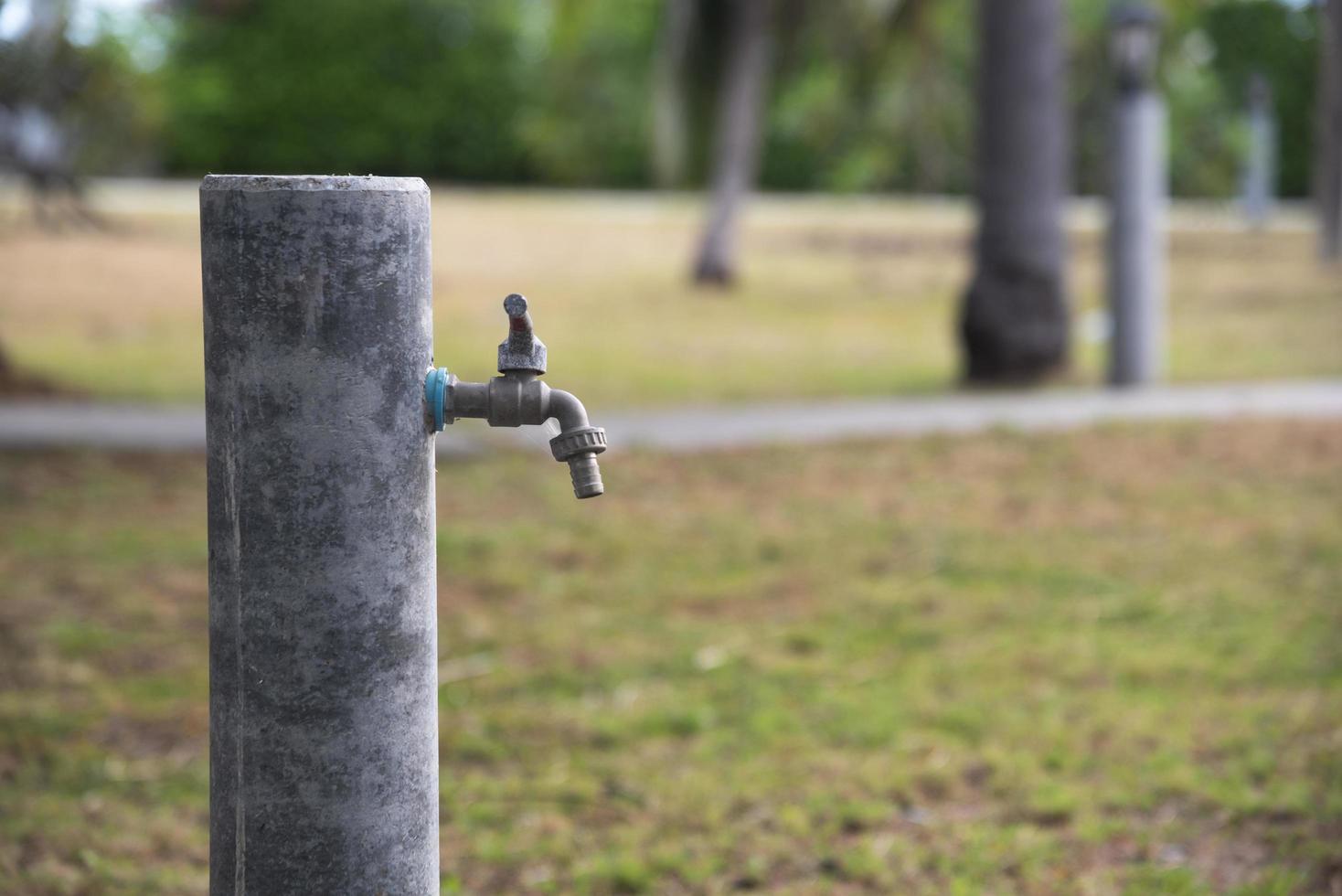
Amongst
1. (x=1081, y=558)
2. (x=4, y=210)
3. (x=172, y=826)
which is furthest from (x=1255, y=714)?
(x=4, y=210)

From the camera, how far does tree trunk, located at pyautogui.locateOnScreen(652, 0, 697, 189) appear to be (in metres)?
17.1

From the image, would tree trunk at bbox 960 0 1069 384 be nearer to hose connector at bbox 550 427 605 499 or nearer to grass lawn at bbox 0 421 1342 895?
grass lawn at bbox 0 421 1342 895

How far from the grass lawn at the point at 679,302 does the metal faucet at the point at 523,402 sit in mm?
8795

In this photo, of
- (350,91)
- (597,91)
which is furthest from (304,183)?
(350,91)

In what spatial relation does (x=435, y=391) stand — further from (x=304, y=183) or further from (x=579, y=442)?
(x=304, y=183)

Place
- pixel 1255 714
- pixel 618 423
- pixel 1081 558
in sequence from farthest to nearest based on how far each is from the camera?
pixel 618 423 < pixel 1081 558 < pixel 1255 714

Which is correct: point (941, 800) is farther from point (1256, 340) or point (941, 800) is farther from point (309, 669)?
point (1256, 340)

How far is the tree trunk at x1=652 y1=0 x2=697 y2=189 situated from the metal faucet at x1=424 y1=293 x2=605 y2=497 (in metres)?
A: 14.9

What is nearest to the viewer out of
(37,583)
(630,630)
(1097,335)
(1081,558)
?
(630,630)

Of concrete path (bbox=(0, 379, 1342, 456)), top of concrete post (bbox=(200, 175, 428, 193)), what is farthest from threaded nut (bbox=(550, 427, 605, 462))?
concrete path (bbox=(0, 379, 1342, 456))

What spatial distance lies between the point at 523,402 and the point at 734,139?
1815cm

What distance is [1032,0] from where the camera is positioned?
11570 millimetres

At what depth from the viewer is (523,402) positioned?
235 centimetres

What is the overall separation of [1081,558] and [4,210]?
22.2 m
